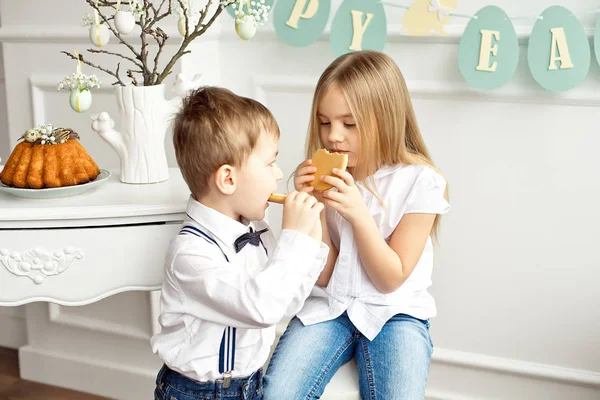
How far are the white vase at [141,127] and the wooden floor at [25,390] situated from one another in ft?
2.85

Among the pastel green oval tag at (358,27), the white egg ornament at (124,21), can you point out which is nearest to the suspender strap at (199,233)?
the white egg ornament at (124,21)

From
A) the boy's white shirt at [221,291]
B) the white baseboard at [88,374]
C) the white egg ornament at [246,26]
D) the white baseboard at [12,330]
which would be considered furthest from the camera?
the white baseboard at [12,330]

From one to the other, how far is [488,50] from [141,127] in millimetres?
827

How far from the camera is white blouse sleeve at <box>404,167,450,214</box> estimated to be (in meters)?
1.55

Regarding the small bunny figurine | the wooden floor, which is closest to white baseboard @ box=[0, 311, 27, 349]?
the wooden floor

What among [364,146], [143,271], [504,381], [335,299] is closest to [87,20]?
[143,271]

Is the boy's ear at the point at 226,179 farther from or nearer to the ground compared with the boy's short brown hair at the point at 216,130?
nearer to the ground

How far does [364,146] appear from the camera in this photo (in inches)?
60.6

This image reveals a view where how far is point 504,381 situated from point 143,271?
103cm

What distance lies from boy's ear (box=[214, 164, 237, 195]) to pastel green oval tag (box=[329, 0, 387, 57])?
66cm

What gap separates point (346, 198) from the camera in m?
1.47

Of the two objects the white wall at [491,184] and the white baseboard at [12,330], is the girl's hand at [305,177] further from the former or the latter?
the white baseboard at [12,330]

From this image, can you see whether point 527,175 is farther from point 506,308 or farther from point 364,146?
point 364,146

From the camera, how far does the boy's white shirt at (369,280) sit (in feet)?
5.10
